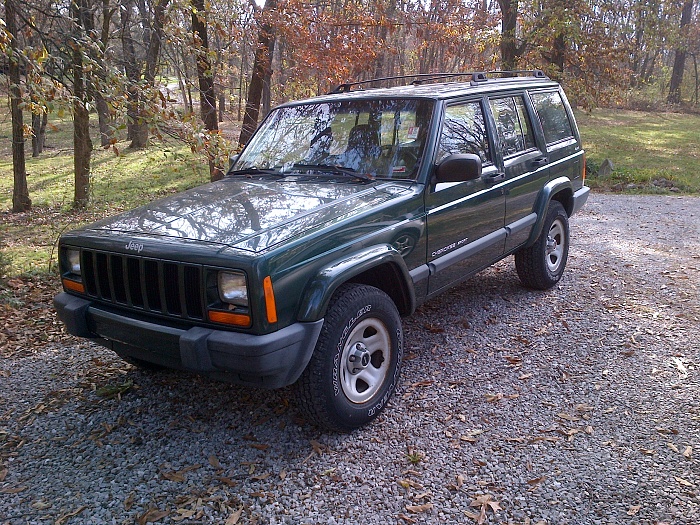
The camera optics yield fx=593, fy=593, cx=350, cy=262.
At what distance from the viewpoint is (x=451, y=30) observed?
607 inches

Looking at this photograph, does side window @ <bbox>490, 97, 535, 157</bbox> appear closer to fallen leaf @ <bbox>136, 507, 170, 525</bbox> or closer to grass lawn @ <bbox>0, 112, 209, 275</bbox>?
grass lawn @ <bbox>0, 112, 209, 275</bbox>

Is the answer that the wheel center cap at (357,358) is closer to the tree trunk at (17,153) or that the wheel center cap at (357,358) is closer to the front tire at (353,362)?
the front tire at (353,362)

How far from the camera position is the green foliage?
488 inches

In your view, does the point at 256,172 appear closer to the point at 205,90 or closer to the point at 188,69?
the point at 188,69

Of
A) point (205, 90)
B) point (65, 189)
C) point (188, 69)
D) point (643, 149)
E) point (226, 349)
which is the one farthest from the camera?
point (643, 149)

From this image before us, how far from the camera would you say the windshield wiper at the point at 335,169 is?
4016 mm

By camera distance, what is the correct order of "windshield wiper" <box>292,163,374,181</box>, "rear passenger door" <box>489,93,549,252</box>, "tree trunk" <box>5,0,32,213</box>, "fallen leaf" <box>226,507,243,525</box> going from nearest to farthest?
"fallen leaf" <box>226,507,243,525</box>
"windshield wiper" <box>292,163,374,181</box>
"rear passenger door" <box>489,93,549,252</box>
"tree trunk" <box>5,0,32,213</box>

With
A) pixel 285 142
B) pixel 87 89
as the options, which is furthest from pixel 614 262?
pixel 87 89

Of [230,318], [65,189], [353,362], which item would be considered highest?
[230,318]

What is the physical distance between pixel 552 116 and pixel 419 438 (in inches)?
146

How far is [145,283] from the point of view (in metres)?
3.21

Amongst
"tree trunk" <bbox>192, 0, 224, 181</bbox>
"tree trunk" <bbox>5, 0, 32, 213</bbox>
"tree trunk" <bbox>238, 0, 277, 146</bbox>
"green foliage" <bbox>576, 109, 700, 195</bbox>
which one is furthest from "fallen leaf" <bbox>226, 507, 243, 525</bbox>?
"green foliage" <bbox>576, 109, 700, 195</bbox>

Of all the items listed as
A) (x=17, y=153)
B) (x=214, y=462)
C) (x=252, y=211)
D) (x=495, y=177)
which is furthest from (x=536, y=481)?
(x=17, y=153)

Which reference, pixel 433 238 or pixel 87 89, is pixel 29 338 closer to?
pixel 87 89
